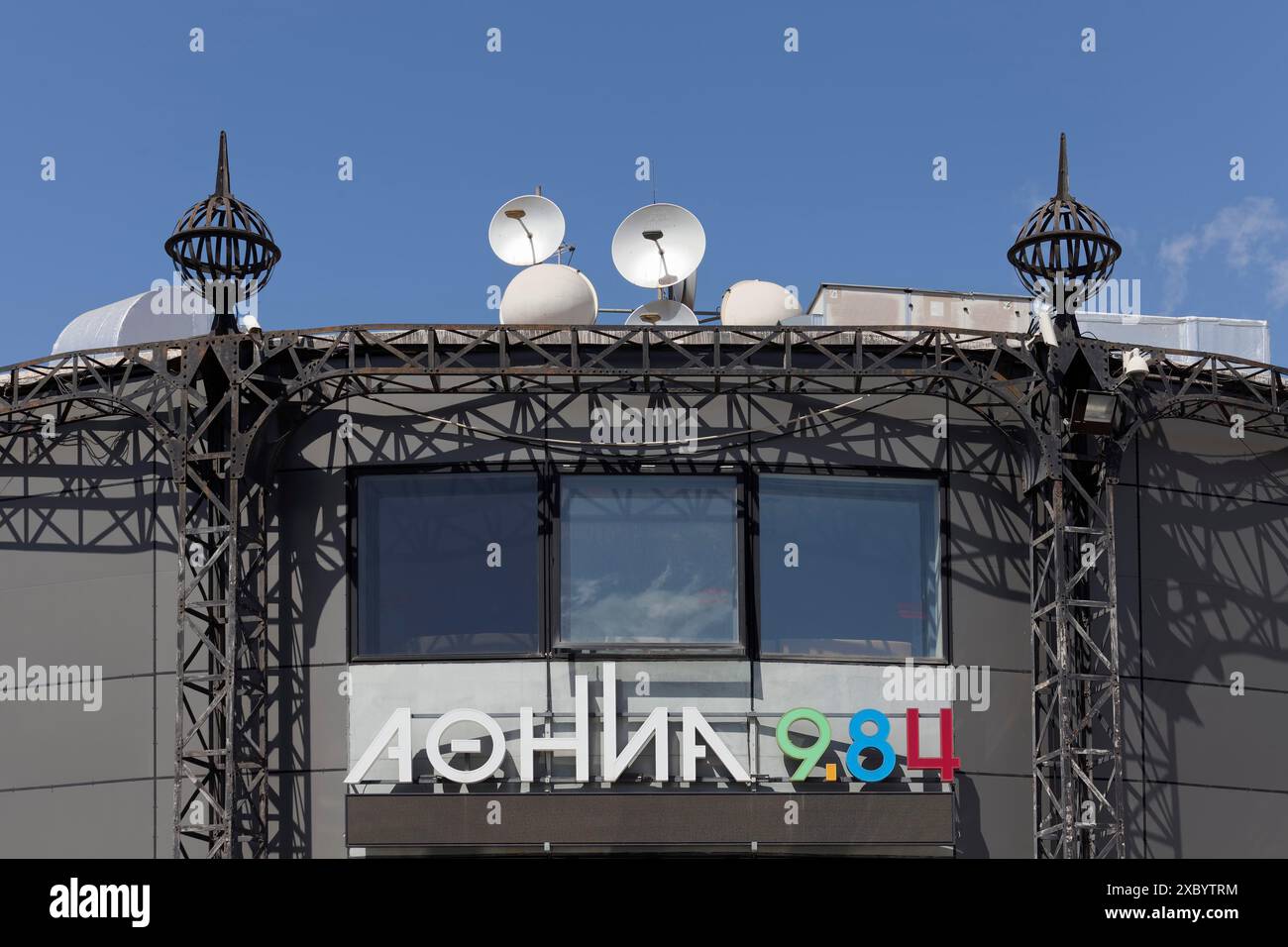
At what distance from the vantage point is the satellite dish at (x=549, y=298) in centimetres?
2856

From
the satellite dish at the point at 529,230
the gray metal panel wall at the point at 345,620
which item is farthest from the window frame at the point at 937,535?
the satellite dish at the point at 529,230

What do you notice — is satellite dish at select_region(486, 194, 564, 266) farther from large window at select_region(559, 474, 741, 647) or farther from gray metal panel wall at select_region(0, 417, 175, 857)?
→ gray metal panel wall at select_region(0, 417, 175, 857)

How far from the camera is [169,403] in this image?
88.1 feet

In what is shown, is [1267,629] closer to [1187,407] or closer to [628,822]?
[1187,407]

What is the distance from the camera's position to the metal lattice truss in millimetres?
26250

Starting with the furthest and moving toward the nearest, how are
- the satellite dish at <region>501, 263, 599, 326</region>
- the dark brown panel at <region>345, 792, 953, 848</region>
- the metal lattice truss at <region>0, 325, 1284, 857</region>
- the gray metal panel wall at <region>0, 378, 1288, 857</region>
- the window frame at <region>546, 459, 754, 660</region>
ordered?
the satellite dish at <region>501, 263, 599, 326</region>
the gray metal panel wall at <region>0, 378, 1288, 857</region>
the window frame at <region>546, 459, 754, 660</region>
the metal lattice truss at <region>0, 325, 1284, 857</region>
the dark brown panel at <region>345, 792, 953, 848</region>

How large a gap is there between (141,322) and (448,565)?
7.94 metres

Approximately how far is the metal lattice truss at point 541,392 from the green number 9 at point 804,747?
3.22m

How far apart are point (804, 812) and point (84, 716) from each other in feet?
36.3

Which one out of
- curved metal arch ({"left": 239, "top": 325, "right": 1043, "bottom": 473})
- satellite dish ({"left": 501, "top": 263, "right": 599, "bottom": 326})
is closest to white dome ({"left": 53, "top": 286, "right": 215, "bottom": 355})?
curved metal arch ({"left": 239, "top": 325, "right": 1043, "bottom": 473})

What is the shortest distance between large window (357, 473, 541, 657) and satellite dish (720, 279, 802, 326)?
4.92m

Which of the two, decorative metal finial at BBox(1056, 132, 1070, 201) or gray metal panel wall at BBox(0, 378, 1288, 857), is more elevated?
decorative metal finial at BBox(1056, 132, 1070, 201)

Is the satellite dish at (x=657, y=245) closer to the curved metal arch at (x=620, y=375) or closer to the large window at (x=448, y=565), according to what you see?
the curved metal arch at (x=620, y=375)

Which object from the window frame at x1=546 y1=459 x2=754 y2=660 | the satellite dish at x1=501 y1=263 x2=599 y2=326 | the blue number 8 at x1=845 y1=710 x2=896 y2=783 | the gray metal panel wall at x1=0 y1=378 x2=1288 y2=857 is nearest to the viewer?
the blue number 8 at x1=845 y1=710 x2=896 y2=783
